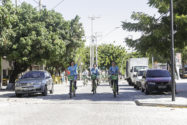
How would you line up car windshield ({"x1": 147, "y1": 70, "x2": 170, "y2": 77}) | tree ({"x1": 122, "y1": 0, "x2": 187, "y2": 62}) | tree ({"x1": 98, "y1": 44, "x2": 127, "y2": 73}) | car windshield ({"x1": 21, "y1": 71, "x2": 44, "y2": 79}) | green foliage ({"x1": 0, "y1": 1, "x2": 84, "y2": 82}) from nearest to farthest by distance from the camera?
tree ({"x1": 122, "y1": 0, "x2": 187, "y2": 62}) < car windshield ({"x1": 21, "y1": 71, "x2": 44, "y2": 79}) < car windshield ({"x1": 147, "y1": 70, "x2": 170, "y2": 77}) < green foliage ({"x1": 0, "y1": 1, "x2": 84, "y2": 82}) < tree ({"x1": 98, "y1": 44, "x2": 127, "y2": 73})

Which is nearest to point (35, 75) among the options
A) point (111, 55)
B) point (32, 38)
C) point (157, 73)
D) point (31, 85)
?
point (31, 85)

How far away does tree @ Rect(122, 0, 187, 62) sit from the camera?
20.5 m

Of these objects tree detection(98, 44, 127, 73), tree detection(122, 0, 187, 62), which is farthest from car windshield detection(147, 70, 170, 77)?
tree detection(98, 44, 127, 73)

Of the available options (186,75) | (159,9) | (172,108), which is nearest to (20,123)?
(172,108)

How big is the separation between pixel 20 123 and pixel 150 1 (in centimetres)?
1442

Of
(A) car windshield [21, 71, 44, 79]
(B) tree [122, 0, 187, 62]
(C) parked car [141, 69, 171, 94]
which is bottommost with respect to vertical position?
(C) parked car [141, 69, 171, 94]

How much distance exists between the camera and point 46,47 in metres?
26.8

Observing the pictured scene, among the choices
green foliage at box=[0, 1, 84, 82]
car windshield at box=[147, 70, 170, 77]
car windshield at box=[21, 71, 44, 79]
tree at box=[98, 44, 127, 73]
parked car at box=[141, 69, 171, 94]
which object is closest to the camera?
parked car at box=[141, 69, 171, 94]

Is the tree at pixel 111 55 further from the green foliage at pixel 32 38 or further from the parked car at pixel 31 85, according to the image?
the parked car at pixel 31 85

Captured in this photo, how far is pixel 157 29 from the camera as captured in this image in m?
20.3

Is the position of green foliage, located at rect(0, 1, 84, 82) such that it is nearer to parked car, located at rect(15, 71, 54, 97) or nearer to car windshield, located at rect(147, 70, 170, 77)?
parked car, located at rect(15, 71, 54, 97)

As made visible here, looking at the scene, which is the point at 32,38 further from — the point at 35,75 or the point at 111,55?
the point at 111,55

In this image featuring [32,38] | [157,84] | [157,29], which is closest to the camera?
[157,29]

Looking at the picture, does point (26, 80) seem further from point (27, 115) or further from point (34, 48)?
point (27, 115)
